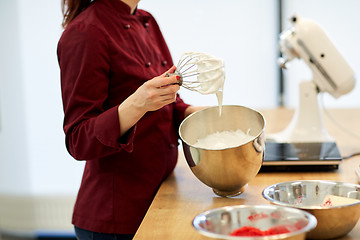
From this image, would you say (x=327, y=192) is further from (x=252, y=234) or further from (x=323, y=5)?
(x=323, y=5)

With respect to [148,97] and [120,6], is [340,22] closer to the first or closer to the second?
[120,6]

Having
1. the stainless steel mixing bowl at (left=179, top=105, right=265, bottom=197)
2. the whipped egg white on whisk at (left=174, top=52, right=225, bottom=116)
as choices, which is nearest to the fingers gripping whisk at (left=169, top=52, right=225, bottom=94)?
the whipped egg white on whisk at (left=174, top=52, right=225, bottom=116)

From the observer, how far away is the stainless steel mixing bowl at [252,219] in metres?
1.02

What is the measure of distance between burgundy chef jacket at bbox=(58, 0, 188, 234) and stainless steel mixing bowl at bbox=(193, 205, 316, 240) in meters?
0.38

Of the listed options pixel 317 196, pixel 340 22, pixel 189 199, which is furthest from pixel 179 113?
pixel 340 22

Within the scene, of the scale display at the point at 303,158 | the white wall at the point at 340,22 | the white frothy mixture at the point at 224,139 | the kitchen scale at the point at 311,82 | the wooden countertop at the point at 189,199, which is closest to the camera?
the wooden countertop at the point at 189,199

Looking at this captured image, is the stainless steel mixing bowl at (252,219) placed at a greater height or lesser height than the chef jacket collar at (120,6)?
lesser

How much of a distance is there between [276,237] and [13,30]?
2.89 meters

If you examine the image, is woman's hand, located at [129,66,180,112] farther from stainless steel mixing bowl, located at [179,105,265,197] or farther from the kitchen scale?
the kitchen scale

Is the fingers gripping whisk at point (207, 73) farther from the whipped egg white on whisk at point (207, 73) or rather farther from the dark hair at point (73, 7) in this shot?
the dark hair at point (73, 7)

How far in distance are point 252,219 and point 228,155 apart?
24 cm

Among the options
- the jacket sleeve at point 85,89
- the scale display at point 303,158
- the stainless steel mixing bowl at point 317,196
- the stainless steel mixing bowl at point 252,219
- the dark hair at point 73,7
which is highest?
the dark hair at point 73,7

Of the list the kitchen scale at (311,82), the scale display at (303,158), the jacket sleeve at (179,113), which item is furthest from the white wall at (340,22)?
the jacket sleeve at (179,113)

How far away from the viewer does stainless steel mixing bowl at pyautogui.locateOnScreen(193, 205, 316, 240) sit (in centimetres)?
102
